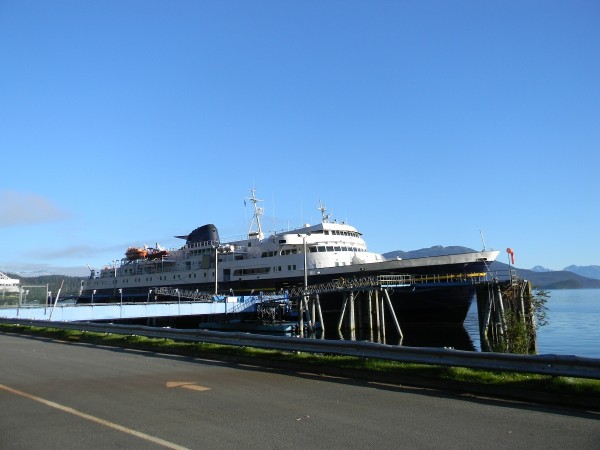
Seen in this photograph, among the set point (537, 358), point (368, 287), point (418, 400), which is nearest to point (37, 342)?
point (418, 400)

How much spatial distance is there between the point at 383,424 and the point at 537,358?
3025 millimetres

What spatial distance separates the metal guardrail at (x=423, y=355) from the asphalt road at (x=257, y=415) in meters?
0.78

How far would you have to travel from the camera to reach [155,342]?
16.5m

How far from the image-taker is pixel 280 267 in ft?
164

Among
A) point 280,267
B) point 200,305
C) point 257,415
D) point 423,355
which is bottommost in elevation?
point 257,415

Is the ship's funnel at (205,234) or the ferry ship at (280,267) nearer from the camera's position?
the ferry ship at (280,267)

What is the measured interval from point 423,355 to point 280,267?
133 ft

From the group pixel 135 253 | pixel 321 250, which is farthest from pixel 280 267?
pixel 135 253

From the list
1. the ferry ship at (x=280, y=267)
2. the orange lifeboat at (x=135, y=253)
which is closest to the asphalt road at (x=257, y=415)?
the ferry ship at (x=280, y=267)

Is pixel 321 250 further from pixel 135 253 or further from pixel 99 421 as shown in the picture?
pixel 99 421

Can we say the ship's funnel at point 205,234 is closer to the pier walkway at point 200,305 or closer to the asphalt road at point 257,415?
the pier walkway at point 200,305

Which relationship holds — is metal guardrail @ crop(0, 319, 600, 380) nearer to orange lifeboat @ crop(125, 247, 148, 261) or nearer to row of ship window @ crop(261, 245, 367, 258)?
row of ship window @ crop(261, 245, 367, 258)

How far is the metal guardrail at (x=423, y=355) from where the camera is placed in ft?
25.8

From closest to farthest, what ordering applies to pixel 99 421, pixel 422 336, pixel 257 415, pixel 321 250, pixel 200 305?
pixel 99 421 → pixel 257 415 → pixel 422 336 → pixel 200 305 → pixel 321 250
